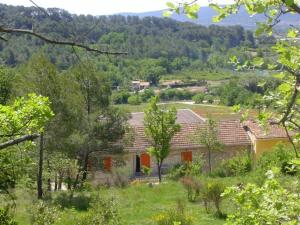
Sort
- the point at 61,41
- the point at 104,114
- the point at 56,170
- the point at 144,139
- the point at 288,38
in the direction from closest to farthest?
the point at 61,41 → the point at 288,38 → the point at 56,170 → the point at 104,114 → the point at 144,139

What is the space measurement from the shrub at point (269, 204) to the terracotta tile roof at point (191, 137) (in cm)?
2331

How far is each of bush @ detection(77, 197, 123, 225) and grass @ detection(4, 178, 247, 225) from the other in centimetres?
103

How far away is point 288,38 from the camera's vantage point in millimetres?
2969

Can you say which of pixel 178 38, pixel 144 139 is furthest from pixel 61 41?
pixel 178 38

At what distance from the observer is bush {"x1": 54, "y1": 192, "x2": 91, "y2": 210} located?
16.9m

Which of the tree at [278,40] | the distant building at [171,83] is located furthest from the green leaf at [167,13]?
the distant building at [171,83]

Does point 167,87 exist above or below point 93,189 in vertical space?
below

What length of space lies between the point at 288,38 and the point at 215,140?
73.3ft

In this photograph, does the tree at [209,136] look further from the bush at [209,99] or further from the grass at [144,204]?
the bush at [209,99]

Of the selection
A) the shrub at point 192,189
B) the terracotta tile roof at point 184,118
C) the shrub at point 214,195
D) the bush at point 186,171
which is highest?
the shrub at point 214,195

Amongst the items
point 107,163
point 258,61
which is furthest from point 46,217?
point 107,163

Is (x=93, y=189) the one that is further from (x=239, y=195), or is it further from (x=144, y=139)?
(x=239, y=195)

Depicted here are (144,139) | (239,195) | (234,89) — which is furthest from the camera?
(234,89)

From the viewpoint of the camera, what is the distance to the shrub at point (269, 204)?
10.7ft
